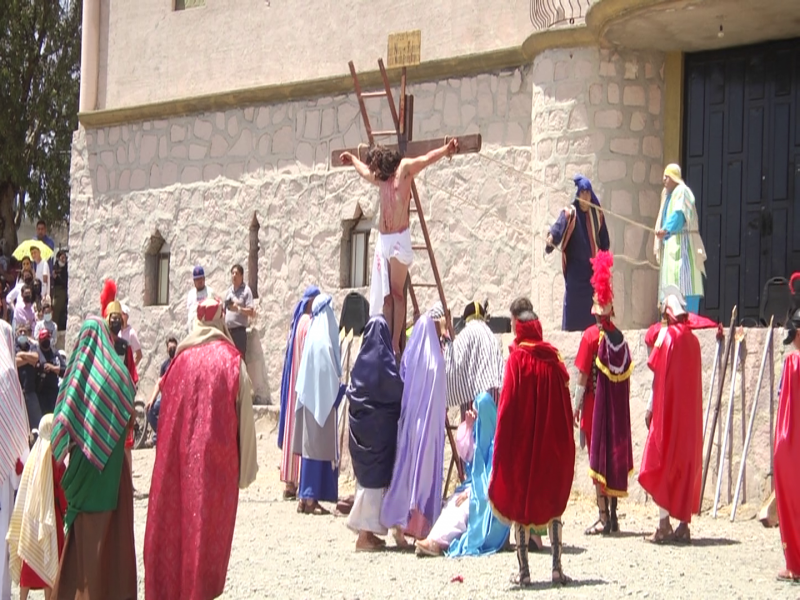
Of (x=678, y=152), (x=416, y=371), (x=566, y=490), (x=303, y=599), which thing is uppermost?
(x=678, y=152)

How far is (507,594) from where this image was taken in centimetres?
823

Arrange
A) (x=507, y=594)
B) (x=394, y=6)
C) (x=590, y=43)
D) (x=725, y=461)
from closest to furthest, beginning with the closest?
(x=507, y=594), (x=725, y=461), (x=590, y=43), (x=394, y=6)

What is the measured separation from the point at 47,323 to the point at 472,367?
9.02m

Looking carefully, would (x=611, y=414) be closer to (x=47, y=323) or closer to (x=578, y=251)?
(x=578, y=251)

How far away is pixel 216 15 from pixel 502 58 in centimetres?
471

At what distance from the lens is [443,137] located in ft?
39.1

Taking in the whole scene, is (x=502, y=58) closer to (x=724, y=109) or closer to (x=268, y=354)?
(x=724, y=109)

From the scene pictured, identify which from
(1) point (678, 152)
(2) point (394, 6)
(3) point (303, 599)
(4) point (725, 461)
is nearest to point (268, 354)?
(2) point (394, 6)

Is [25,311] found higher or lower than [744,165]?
A: lower

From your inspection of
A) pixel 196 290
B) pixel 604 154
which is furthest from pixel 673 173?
pixel 196 290

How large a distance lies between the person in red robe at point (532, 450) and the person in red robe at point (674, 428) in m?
1.52

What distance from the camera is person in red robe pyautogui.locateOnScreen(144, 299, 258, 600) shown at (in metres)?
7.93

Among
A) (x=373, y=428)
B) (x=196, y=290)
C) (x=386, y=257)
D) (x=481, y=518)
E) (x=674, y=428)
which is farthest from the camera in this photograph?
(x=196, y=290)

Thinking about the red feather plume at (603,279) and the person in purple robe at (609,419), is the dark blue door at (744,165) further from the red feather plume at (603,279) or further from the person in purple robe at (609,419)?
the red feather plume at (603,279)
